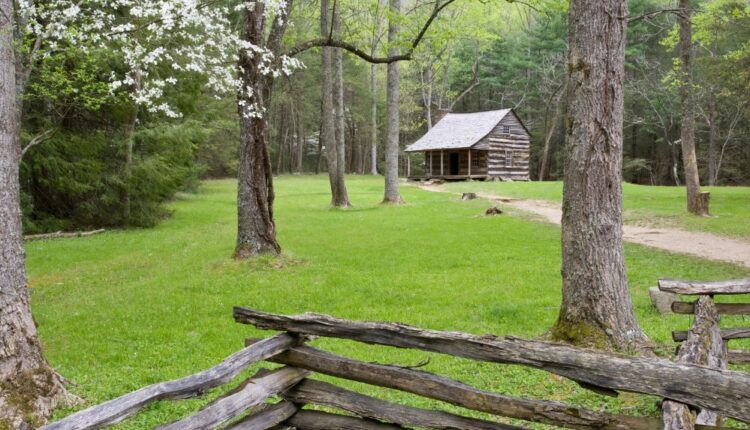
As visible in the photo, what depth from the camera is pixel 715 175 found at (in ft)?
128

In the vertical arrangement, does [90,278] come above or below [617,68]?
below

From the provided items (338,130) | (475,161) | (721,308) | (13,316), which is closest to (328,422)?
(13,316)

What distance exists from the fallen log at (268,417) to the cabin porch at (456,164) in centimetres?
3803

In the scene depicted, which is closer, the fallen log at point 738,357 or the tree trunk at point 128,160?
the fallen log at point 738,357

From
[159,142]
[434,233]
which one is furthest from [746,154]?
[159,142]

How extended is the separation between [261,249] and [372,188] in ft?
83.7

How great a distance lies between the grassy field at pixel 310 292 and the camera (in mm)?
6095

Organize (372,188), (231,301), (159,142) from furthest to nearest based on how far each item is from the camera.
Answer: (372,188)
(159,142)
(231,301)

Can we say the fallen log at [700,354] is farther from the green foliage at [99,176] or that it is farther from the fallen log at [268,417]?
the green foliage at [99,176]

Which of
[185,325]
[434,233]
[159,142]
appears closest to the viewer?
[185,325]

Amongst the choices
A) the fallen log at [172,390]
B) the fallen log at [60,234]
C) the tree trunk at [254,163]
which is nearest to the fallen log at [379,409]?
the fallen log at [172,390]

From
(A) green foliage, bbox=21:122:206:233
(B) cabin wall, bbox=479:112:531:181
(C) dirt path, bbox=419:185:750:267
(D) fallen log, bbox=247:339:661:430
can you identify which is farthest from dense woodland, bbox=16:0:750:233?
(C) dirt path, bbox=419:185:750:267

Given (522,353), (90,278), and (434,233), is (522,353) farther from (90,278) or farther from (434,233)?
(434,233)

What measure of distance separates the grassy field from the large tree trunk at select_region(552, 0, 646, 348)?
34.9 inches
